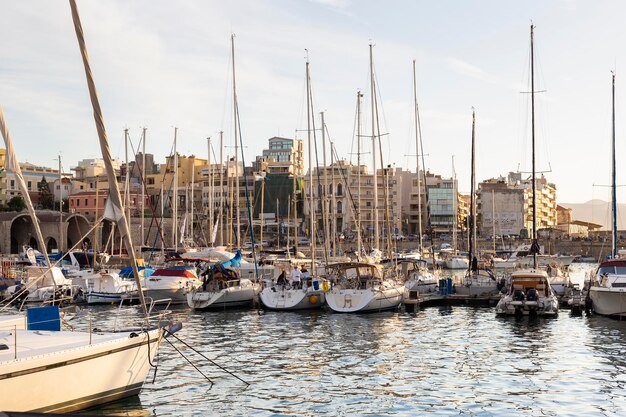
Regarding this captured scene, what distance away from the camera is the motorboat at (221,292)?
3872 cm

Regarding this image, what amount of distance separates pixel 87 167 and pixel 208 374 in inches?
5569

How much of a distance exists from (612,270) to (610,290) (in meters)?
1.79

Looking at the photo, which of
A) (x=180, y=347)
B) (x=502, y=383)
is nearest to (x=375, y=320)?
(x=180, y=347)

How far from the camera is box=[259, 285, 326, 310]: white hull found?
3841 cm

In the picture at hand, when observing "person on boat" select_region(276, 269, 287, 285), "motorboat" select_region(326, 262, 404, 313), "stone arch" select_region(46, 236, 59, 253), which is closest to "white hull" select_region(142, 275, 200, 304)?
"person on boat" select_region(276, 269, 287, 285)

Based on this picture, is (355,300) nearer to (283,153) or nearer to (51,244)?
(51,244)

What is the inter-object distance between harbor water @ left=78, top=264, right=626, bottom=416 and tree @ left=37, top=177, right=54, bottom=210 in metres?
95.6

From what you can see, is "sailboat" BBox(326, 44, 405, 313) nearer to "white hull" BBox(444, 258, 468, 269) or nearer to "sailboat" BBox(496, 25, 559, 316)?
"sailboat" BBox(496, 25, 559, 316)

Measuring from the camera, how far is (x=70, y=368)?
15.4 meters

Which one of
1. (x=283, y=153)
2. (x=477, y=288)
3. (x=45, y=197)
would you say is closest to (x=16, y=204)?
(x=45, y=197)

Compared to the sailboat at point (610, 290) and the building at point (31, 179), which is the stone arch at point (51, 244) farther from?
the sailboat at point (610, 290)

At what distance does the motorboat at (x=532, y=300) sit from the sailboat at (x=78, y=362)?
21.4 meters

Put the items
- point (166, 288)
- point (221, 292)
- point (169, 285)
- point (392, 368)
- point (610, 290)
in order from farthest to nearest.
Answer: point (169, 285) → point (166, 288) → point (221, 292) → point (610, 290) → point (392, 368)

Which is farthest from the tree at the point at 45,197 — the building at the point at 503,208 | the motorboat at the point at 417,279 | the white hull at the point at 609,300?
the white hull at the point at 609,300
